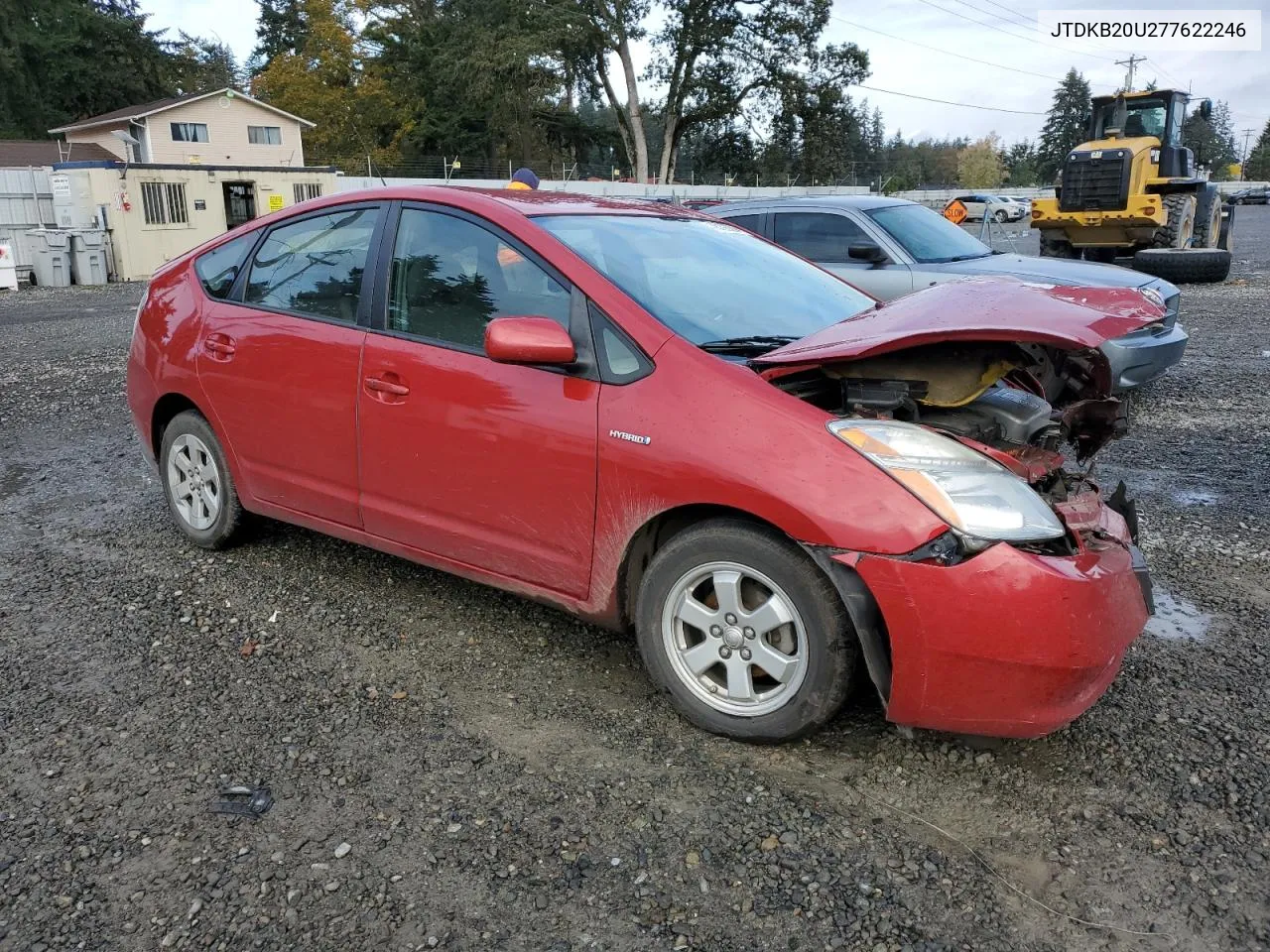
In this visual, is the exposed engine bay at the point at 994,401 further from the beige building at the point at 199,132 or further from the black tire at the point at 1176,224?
the beige building at the point at 199,132

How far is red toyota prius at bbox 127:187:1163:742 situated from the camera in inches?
104

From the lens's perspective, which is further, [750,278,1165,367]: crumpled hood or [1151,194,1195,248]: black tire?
[1151,194,1195,248]: black tire

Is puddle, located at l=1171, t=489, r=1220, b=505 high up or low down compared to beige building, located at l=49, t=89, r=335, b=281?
down

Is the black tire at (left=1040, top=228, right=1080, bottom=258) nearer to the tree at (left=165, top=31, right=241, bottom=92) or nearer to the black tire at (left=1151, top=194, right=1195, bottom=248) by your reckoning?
the black tire at (left=1151, top=194, right=1195, bottom=248)

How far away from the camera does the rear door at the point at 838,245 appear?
7988 mm

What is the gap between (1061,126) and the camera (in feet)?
330

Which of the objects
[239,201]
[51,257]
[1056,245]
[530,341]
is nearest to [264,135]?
[239,201]

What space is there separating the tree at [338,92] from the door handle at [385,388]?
53.8 m

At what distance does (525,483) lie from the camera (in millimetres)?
3275

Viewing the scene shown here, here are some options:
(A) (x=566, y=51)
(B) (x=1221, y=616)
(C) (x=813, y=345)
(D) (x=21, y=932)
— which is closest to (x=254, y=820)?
(D) (x=21, y=932)

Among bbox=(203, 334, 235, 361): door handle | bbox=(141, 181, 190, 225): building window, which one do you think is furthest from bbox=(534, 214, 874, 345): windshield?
bbox=(141, 181, 190, 225): building window

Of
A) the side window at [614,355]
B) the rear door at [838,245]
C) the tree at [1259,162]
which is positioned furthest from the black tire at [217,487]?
the tree at [1259,162]

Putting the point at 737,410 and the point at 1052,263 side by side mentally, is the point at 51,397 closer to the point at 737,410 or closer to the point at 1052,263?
the point at 737,410

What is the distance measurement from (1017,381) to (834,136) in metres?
48.2
